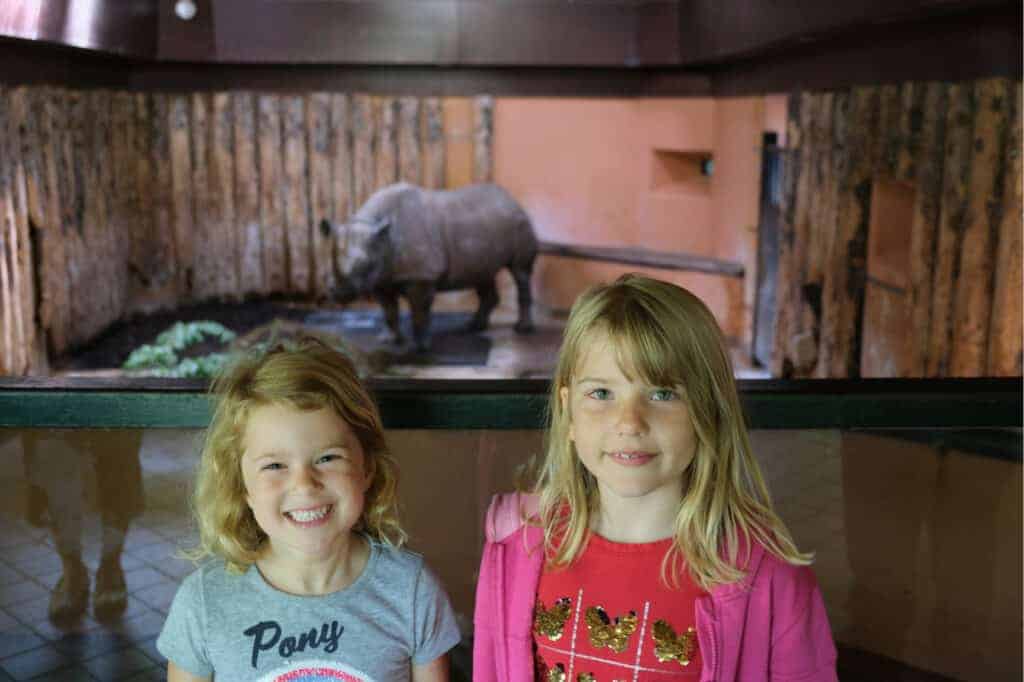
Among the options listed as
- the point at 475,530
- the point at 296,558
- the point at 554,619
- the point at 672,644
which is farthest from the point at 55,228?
the point at 672,644

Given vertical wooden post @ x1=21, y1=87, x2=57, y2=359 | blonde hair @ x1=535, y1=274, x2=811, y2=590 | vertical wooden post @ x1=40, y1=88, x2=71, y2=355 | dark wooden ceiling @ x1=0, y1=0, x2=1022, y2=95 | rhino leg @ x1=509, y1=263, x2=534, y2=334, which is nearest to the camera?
blonde hair @ x1=535, y1=274, x2=811, y2=590

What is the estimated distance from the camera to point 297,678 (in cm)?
162

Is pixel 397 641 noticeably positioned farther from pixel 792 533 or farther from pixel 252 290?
pixel 252 290

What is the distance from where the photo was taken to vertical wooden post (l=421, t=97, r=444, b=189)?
9984mm

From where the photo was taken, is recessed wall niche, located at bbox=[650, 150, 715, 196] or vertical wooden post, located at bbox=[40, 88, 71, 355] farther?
recessed wall niche, located at bbox=[650, 150, 715, 196]

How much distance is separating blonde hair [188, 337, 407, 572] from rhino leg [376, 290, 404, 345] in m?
6.99

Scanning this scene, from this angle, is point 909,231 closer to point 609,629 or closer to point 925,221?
point 925,221

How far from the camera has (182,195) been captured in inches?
392

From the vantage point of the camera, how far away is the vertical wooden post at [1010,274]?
4.13 meters

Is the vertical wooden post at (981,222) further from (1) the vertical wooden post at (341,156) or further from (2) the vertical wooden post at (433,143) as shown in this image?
(1) the vertical wooden post at (341,156)

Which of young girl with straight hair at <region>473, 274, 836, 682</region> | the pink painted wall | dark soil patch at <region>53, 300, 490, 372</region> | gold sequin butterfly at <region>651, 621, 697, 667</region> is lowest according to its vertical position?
dark soil patch at <region>53, 300, 490, 372</region>

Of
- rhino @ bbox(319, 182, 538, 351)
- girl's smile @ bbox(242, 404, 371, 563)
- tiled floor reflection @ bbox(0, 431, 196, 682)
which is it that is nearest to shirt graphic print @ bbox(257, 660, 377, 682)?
girl's smile @ bbox(242, 404, 371, 563)

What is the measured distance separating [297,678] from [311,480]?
1.01 ft

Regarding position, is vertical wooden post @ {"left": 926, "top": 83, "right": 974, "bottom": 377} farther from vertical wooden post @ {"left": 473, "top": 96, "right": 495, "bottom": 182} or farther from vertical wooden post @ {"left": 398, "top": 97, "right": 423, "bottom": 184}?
vertical wooden post @ {"left": 398, "top": 97, "right": 423, "bottom": 184}
